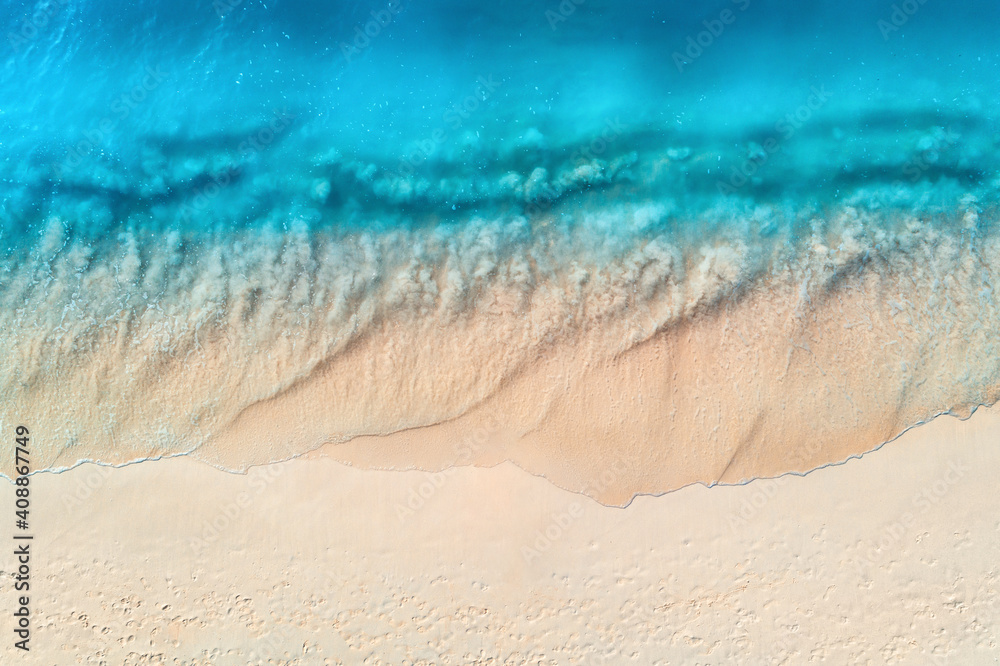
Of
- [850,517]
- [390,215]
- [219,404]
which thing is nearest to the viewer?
[850,517]

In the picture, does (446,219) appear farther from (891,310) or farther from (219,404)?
(891,310)

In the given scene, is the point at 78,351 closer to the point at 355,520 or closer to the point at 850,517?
the point at 355,520

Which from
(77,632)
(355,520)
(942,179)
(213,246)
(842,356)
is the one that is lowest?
(77,632)

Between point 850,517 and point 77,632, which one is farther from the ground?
point 850,517

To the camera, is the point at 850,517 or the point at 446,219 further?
the point at 446,219

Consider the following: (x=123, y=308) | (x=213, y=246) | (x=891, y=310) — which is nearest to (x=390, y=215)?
(x=213, y=246)

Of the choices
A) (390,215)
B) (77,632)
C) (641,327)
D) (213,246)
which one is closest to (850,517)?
(641,327)

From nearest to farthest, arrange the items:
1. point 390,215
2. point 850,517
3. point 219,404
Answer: point 850,517
point 219,404
point 390,215
